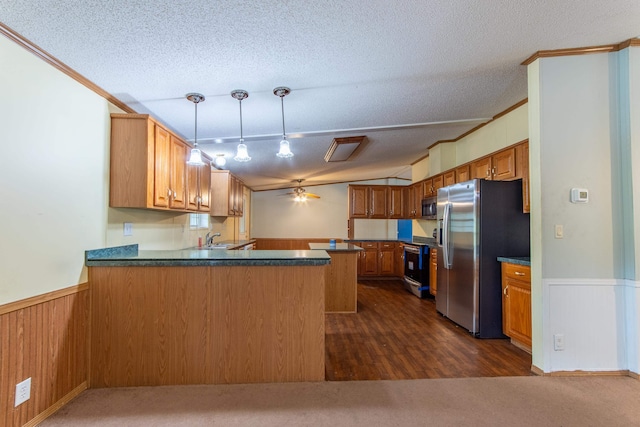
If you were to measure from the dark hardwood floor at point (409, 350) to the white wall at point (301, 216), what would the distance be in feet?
15.1

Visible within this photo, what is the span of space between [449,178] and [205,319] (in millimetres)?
3864

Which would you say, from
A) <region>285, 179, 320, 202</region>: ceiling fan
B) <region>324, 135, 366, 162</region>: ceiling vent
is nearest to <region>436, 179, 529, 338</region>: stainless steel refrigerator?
<region>324, 135, 366, 162</region>: ceiling vent

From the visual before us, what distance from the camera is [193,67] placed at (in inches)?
87.4

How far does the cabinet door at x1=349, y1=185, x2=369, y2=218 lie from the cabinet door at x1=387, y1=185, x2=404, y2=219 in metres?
0.51

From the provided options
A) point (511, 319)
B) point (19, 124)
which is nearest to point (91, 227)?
point (19, 124)

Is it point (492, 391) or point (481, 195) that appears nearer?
point (492, 391)

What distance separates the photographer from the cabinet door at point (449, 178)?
178 inches

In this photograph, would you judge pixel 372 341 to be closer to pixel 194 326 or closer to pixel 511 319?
pixel 511 319

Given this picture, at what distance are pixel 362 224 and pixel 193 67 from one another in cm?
670

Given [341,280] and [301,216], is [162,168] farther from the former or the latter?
[301,216]

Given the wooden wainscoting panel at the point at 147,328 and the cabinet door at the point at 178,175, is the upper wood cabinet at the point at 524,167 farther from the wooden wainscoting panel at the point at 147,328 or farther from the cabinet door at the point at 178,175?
the cabinet door at the point at 178,175

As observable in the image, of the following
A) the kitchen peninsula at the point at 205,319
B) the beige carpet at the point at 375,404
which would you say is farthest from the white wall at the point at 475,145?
the kitchen peninsula at the point at 205,319

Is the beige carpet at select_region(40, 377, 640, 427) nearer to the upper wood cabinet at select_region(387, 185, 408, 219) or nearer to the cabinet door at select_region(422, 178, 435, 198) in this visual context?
the cabinet door at select_region(422, 178, 435, 198)

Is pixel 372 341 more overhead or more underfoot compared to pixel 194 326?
more underfoot
